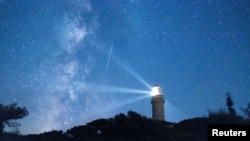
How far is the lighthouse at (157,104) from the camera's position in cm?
4475

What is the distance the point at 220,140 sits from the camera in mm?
9086

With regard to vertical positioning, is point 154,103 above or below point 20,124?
above

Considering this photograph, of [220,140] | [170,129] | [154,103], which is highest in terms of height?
[154,103]

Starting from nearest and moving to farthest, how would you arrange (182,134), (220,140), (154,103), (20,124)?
(220,140), (182,134), (20,124), (154,103)

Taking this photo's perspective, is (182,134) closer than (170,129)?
Yes

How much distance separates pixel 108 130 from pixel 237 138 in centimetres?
2199

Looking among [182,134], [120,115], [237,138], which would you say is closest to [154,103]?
[120,115]

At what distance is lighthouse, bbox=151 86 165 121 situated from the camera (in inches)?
1762

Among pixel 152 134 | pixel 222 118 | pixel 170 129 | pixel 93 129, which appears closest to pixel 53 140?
pixel 93 129

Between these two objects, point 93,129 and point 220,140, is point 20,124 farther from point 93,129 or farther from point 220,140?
point 220,140

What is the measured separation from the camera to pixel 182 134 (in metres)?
28.3

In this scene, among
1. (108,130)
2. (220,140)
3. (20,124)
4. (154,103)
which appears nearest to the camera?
(220,140)

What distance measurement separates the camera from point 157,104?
150ft

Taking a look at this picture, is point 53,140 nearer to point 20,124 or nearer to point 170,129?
point 20,124
